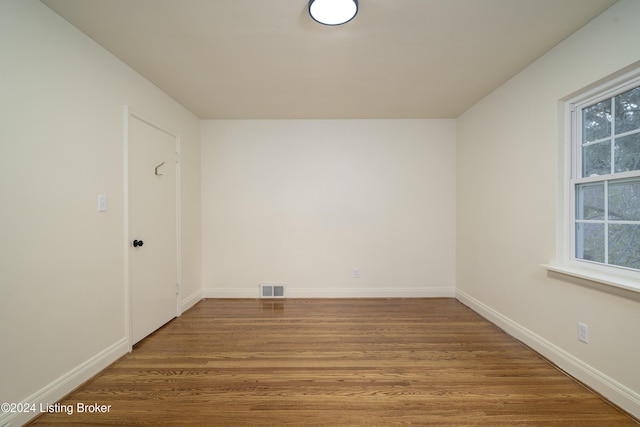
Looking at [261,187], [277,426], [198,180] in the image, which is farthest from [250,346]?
[198,180]

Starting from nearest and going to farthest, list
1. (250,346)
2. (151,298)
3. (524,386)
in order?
1. (524,386)
2. (250,346)
3. (151,298)

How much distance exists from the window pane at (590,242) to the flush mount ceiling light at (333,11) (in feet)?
7.67

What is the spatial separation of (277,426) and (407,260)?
2.70m

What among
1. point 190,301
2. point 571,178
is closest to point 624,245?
point 571,178

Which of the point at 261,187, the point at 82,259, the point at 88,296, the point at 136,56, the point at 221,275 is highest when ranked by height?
the point at 136,56

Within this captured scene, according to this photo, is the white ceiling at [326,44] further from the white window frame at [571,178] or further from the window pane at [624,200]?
the window pane at [624,200]

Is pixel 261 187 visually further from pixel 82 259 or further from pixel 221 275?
pixel 82 259

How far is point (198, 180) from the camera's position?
3490mm

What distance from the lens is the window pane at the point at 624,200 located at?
162cm

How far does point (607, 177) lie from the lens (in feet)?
5.74

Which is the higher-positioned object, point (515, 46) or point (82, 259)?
point (515, 46)

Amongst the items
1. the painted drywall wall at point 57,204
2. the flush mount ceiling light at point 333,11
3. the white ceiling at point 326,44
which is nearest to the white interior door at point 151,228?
the painted drywall wall at point 57,204

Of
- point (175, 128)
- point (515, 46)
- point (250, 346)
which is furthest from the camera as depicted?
point (175, 128)

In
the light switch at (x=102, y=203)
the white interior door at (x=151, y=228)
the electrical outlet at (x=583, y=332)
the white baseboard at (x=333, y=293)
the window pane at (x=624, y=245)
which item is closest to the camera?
the window pane at (x=624, y=245)
